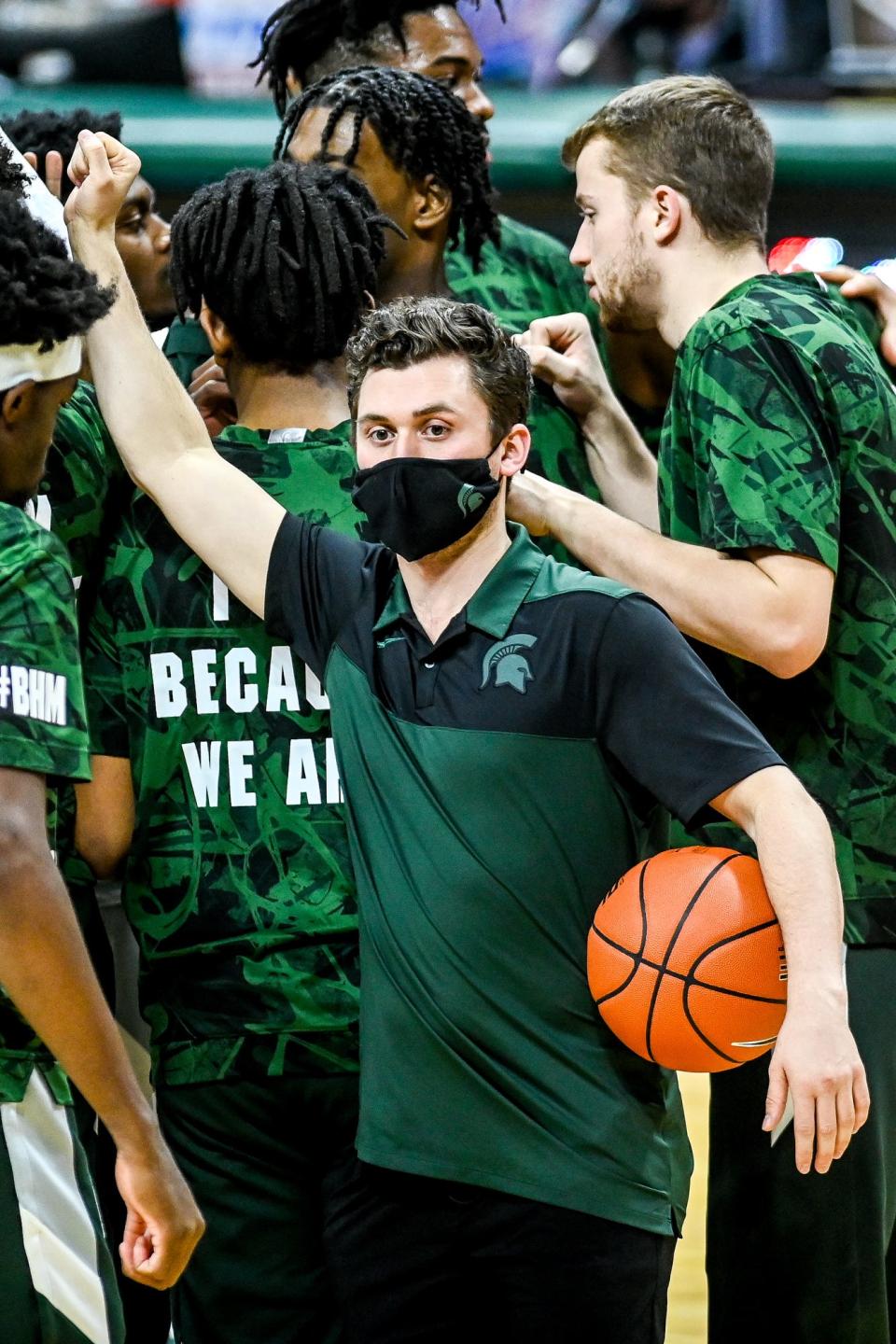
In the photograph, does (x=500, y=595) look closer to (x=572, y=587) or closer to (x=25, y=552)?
(x=572, y=587)

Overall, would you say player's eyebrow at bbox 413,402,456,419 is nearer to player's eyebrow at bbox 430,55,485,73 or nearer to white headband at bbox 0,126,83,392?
white headband at bbox 0,126,83,392

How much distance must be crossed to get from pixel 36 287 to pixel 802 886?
1.13 m

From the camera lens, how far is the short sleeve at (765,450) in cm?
258

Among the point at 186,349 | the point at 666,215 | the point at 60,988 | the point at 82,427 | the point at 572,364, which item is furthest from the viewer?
the point at 186,349

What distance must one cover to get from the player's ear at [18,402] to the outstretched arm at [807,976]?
0.94 m

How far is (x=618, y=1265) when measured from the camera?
2146 millimetres

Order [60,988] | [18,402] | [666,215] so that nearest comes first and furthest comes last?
[60,988] < [18,402] < [666,215]

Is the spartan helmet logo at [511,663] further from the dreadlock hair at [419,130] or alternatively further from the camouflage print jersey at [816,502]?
the dreadlock hair at [419,130]

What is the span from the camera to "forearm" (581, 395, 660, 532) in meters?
3.10

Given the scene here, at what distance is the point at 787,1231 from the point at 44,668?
1616mm

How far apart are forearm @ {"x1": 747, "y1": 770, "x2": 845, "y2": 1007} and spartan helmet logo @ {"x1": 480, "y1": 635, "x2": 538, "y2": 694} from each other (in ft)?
1.11

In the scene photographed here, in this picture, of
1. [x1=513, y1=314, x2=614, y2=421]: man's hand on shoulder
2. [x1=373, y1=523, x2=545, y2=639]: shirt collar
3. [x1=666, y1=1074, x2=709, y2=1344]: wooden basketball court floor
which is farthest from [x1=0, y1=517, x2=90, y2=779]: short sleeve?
[x1=666, y1=1074, x2=709, y2=1344]: wooden basketball court floor

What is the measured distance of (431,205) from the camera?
10.5ft

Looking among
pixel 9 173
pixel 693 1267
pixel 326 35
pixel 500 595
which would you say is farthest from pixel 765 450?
pixel 693 1267
